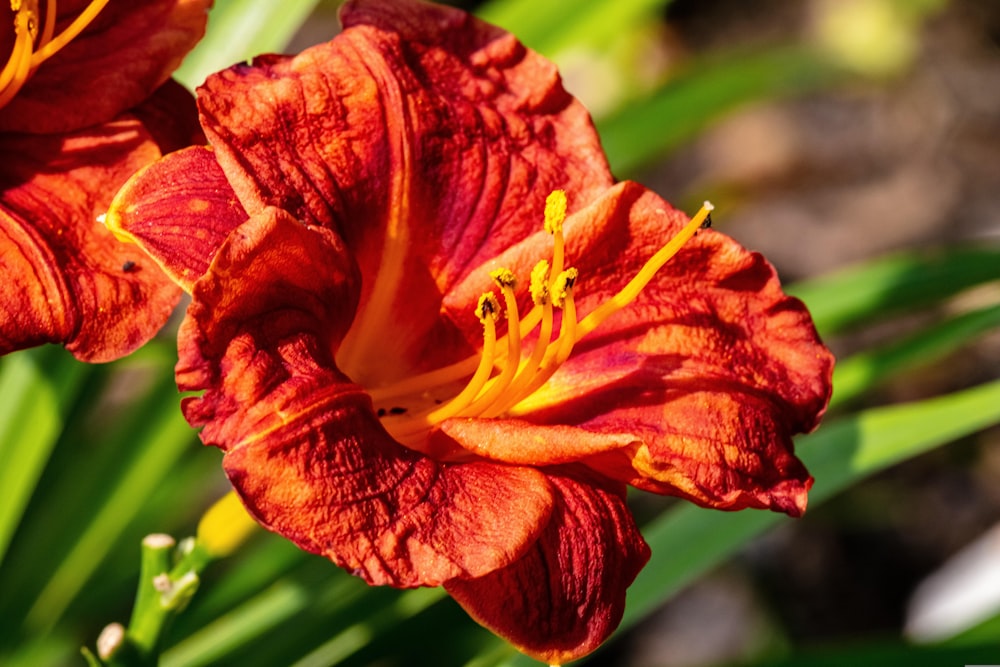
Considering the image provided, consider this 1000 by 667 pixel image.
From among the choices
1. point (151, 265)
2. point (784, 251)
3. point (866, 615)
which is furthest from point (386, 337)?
point (784, 251)

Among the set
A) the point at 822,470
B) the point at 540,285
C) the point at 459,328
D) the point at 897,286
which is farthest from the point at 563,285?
the point at 897,286

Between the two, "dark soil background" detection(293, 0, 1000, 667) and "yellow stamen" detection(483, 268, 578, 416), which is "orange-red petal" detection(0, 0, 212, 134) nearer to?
"yellow stamen" detection(483, 268, 578, 416)

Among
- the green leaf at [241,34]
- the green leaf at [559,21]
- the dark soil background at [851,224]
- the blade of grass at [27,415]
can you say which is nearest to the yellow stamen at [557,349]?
the blade of grass at [27,415]

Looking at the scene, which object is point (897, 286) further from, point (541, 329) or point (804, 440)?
point (541, 329)

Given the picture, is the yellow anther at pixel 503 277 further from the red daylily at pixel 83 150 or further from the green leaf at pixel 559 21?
the green leaf at pixel 559 21

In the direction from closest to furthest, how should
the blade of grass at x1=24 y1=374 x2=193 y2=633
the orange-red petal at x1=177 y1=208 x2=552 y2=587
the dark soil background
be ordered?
the orange-red petal at x1=177 y1=208 x2=552 y2=587 < the blade of grass at x1=24 y1=374 x2=193 y2=633 < the dark soil background

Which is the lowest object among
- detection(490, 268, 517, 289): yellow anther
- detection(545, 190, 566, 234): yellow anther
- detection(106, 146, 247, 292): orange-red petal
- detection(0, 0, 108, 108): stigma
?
detection(490, 268, 517, 289): yellow anther

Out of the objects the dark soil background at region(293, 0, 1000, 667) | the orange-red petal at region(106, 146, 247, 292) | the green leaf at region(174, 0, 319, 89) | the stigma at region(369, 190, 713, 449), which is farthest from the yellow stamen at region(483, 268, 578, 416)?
the dark soil background at region(293, 0, 1000, 667)

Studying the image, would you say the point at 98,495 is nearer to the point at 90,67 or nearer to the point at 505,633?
the point at 90,67
